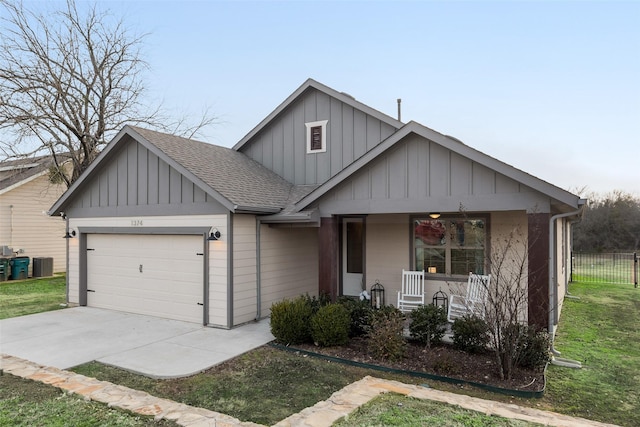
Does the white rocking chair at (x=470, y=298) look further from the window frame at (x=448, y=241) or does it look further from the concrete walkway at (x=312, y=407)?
the concrete walkway at (x=312, y=407)

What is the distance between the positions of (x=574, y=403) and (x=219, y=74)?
17.5 meters

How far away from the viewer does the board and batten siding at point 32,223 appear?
1730 cm

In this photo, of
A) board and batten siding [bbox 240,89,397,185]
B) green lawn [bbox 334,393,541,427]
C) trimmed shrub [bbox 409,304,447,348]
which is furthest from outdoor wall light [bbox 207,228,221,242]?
green lawn [bbox 334,393,541,427]

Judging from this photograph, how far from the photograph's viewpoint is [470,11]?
1111 cm

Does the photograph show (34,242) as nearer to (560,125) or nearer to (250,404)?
(250,404)

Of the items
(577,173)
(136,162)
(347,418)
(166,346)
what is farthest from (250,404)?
(577,173)

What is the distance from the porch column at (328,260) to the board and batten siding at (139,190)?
2178mm

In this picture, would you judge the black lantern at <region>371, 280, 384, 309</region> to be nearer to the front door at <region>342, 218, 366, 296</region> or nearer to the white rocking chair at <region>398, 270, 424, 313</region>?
the front door at <region>342, 218, 366, 296</region>

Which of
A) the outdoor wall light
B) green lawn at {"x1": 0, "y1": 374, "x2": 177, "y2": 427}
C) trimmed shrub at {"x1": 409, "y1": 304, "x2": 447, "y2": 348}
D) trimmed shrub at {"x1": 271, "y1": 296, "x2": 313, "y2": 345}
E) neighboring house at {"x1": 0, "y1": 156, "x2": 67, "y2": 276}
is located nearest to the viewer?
green lawn at {"x1": 0, "y1": 374, "x2": 177, "y2": 427}

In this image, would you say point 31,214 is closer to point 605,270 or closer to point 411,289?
point 411,289

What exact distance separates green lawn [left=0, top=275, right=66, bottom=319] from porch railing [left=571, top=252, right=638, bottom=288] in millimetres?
19243

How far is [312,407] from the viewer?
4469 millimetres

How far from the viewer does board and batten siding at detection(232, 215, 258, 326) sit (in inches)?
334

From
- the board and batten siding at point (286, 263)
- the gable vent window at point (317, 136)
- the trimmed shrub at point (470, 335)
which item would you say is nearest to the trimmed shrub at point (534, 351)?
the trimmed shrub at point (470, 335)
